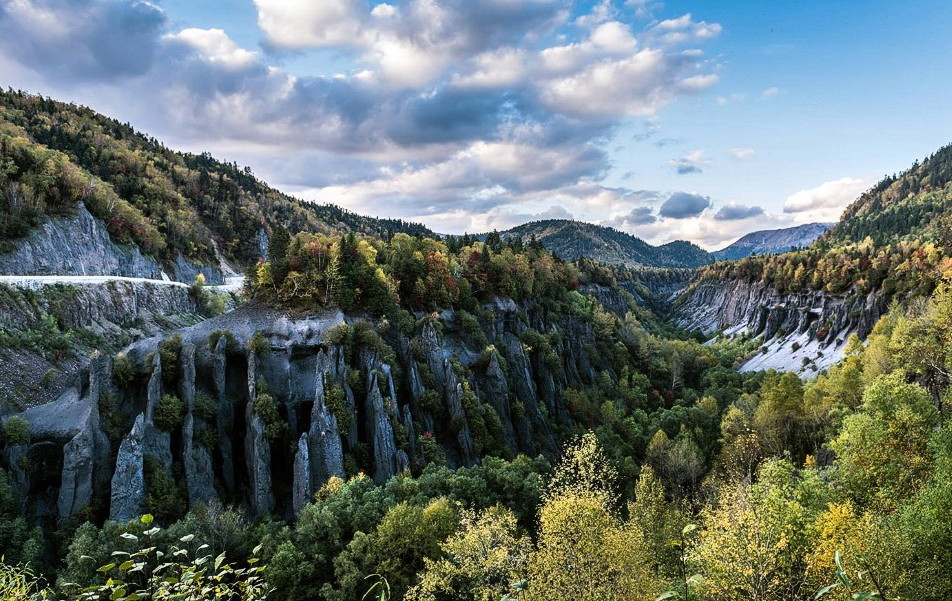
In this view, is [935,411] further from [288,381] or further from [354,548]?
[288,381]

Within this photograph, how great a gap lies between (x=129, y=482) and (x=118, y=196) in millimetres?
92080

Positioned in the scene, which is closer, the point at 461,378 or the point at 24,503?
the point at 24,503

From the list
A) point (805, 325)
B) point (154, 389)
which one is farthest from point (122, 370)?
point (805, 325)

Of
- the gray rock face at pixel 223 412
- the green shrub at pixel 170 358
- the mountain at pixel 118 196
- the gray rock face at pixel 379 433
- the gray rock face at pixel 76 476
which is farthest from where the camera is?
the mountain at pixel 118 196

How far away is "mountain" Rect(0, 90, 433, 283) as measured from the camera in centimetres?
7175

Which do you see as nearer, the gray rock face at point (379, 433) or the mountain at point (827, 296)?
the gray rock face at point (379, 433)

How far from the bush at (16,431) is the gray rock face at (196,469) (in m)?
9.64

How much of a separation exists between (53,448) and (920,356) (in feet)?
205

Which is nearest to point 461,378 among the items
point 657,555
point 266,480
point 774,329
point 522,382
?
point 522,382

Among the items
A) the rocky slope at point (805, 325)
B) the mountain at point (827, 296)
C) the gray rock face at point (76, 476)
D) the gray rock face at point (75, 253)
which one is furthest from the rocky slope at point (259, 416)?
the mountain at point (827, 296)

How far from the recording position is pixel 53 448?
1382 inches

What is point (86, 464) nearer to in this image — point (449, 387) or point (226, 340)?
point (226, 340)

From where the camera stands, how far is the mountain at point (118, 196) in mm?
71750

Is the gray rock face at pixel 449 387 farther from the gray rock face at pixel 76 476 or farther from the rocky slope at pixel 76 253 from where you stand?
the rocky slope at pixel 76 253
